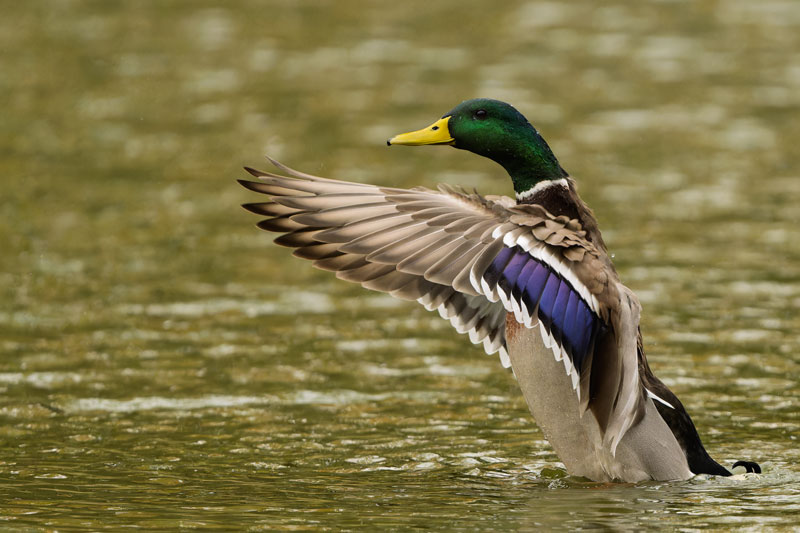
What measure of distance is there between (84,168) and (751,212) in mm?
7191

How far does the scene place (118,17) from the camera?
24328 millimetres

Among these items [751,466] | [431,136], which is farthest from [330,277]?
[751,466]

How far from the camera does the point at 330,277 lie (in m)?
13.5

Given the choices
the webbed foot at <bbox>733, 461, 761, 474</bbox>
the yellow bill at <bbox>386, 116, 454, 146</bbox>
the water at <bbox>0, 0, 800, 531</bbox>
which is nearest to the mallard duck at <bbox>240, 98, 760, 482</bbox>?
the webbed foot at <bbox>733, 461, 761, 474</bbox>

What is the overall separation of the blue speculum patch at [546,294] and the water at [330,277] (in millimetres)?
888

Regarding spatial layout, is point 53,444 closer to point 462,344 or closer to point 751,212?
point 462,344

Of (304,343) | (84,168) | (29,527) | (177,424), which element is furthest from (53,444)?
(84,168)

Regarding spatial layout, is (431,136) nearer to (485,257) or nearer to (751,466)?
(485,257)

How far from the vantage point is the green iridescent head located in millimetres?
8602

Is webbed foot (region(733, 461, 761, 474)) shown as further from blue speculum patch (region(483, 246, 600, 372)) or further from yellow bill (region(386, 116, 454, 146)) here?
yellow bill (region(386, 116, 454, 146))

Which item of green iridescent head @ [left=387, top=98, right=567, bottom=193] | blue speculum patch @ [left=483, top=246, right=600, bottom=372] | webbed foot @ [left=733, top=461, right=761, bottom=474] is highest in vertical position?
green iridescent head @ [left=387, top=98, right=567, bottom=193]

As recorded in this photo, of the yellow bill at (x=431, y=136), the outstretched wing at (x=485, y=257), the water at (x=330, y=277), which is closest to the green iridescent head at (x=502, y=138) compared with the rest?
the yellow bill at (x=431, y=136)

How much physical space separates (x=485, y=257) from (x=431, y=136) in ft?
4.58

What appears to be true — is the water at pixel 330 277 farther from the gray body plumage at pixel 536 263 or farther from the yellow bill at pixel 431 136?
the yellow bill at pixel 431 136
